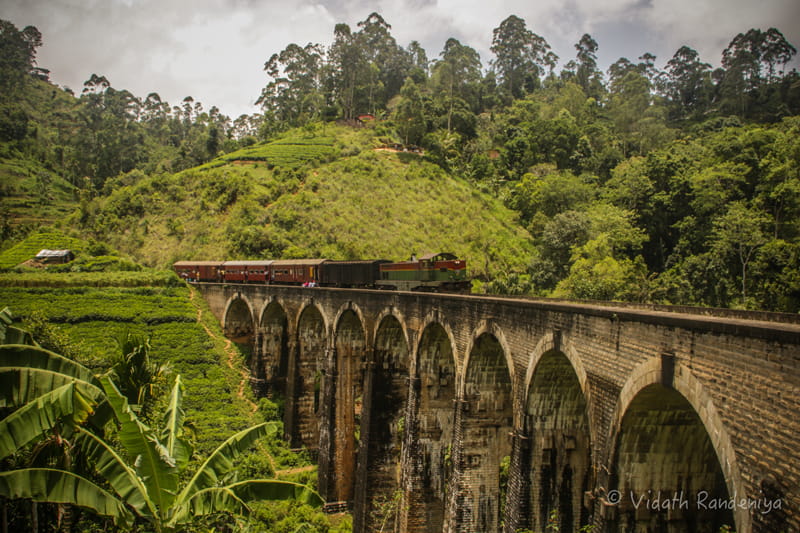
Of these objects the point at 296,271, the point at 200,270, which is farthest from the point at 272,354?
the point at 200,270

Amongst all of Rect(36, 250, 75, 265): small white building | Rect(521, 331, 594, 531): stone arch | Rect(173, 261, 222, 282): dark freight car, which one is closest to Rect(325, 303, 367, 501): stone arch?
Rect(521, 331, 594, 531): stone arch

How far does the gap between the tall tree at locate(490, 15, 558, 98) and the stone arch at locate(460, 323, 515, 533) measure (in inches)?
3475

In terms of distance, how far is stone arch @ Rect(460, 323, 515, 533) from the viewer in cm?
1295

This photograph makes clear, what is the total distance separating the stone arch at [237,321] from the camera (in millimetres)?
34188

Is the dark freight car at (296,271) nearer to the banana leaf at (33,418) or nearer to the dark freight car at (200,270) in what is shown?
the dark freight car at (200,270)

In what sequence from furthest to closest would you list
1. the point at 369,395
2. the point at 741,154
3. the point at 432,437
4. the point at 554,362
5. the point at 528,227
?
the point at 528,227, the point at 741,154, the point at 369,395, the point at 432,437, the point at 554,362

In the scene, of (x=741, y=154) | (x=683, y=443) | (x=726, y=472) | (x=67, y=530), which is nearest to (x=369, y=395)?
(x=67, y=530)

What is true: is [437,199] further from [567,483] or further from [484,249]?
[567,483]

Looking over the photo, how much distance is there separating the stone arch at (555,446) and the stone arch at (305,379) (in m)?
15.5

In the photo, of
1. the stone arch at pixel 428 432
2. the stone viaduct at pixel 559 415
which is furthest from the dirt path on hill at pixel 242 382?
the stone arch at pixel 428 432

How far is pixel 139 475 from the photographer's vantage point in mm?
8250

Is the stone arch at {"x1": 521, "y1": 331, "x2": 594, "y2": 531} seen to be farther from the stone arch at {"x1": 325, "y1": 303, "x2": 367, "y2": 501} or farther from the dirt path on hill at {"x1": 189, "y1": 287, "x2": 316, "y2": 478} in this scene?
the dirt path on hill at {"x1": 189, "y1": 287, "x2": 316, "y2": 478}

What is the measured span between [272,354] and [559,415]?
21228 millimetres

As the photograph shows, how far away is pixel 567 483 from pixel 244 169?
180ft
